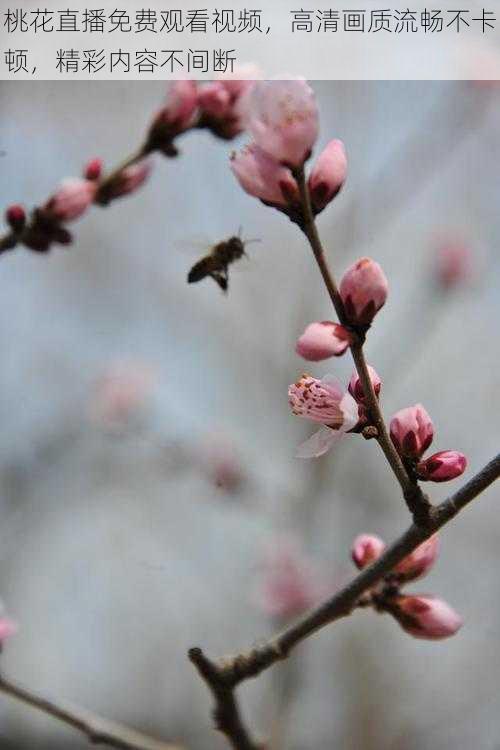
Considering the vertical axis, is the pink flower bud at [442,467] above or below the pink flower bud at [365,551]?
above

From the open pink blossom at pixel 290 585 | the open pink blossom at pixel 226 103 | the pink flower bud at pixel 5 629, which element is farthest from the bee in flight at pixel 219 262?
the open pink blossom at pixel 290 585

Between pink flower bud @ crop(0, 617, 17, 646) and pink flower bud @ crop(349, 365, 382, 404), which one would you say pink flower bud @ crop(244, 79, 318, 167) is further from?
pink flower bud @ crop(0, 617, 17, 646)

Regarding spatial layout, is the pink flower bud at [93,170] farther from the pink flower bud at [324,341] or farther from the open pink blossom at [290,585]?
the open pink blossom at [290,585]

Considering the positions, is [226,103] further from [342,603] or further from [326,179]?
[342,603]

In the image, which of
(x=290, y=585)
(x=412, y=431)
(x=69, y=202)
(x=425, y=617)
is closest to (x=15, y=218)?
(x=69, y=202)

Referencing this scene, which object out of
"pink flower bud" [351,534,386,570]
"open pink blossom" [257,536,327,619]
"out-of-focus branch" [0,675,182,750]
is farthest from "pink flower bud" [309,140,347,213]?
"open pink blossom" [257,536,327,619]
